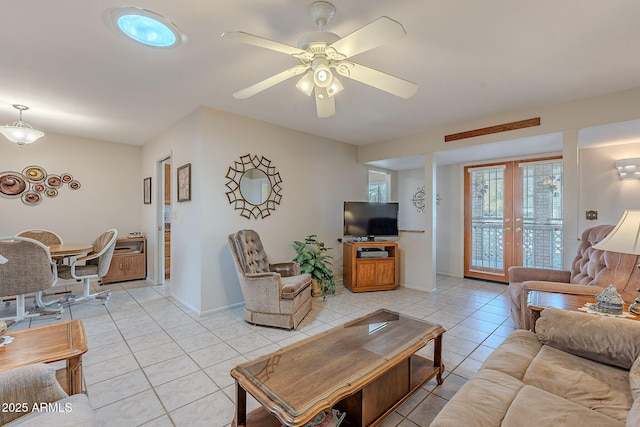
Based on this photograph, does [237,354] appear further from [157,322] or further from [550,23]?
[550,23]

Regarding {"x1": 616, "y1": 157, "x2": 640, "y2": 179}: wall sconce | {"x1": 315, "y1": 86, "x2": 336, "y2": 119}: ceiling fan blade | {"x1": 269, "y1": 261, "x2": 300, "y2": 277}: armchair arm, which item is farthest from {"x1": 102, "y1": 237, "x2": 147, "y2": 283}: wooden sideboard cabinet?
{"x1": 616, "y1": 157, "x2": 640, "y2": 179}: wall sconce

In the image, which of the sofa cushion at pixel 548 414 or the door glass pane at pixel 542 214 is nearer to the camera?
the sofa cushion at pixel 548 414

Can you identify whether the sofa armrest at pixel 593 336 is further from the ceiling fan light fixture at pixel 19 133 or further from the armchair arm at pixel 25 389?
the ceiling fan light fixture at pixel 19 133

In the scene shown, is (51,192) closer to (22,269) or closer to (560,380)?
(22,269)

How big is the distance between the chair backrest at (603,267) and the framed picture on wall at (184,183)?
410 centimetres

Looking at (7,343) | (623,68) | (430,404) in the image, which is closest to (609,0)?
(623,68)

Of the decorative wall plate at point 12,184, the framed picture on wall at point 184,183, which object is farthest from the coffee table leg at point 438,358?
the decorative wall plate at point 12,184

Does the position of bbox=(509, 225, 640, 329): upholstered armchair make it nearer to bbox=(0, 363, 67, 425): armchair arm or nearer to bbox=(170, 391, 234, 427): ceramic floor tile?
bbox=(170, 391, 234, 427): ceramic floor tile

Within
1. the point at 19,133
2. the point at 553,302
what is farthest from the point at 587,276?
the point at 19,133

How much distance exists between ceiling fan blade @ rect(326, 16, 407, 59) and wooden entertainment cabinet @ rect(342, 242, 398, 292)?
318cm

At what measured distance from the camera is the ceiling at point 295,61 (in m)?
1.73

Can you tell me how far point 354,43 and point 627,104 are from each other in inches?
123

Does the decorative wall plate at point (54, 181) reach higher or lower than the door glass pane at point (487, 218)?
higher

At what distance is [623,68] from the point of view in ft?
7.86
